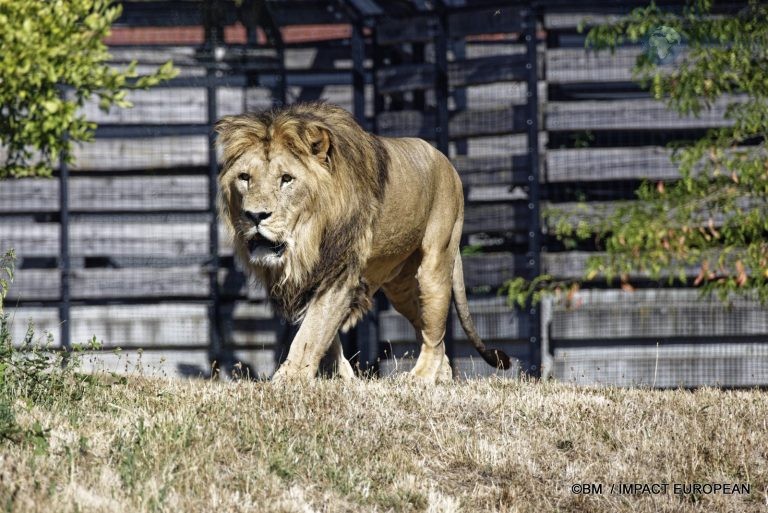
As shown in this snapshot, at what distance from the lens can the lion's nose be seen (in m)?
7.23

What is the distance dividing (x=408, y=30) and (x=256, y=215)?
5.60 m

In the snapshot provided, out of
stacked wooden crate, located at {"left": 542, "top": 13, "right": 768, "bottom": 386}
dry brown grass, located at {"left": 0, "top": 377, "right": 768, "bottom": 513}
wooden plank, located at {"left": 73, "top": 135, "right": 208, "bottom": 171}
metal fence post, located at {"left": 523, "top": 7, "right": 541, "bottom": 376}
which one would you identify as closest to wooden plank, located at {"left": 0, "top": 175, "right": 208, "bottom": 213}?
wooden plank, located at {"left": 73, "top": 135, "right": 208, "bottom": 171}

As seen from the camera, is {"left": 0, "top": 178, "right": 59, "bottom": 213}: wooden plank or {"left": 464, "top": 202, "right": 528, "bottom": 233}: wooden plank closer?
{"left": 464, "top": 202, "right": 528, "bottom": 233}: wooden plank

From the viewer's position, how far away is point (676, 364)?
11.9m

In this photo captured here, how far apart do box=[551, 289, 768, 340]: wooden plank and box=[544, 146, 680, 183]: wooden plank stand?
1.04 metres

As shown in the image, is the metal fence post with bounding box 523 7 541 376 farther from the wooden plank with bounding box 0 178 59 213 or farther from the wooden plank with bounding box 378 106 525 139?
the wooden plank with bounding box 0 178 59 213

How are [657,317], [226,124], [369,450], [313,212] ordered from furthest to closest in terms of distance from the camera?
[657,317]
[226,124]
[313,212]
[369,450]

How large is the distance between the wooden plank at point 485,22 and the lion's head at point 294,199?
15.1 ft

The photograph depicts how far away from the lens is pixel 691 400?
7.58 meters

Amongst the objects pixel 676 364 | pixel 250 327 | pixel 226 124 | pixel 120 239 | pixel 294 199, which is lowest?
pixel 676 364

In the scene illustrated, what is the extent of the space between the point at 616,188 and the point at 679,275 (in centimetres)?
117

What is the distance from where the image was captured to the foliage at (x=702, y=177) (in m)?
11.0

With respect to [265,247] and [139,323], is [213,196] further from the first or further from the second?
[265,247]

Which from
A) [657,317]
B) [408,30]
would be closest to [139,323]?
[408,30]
